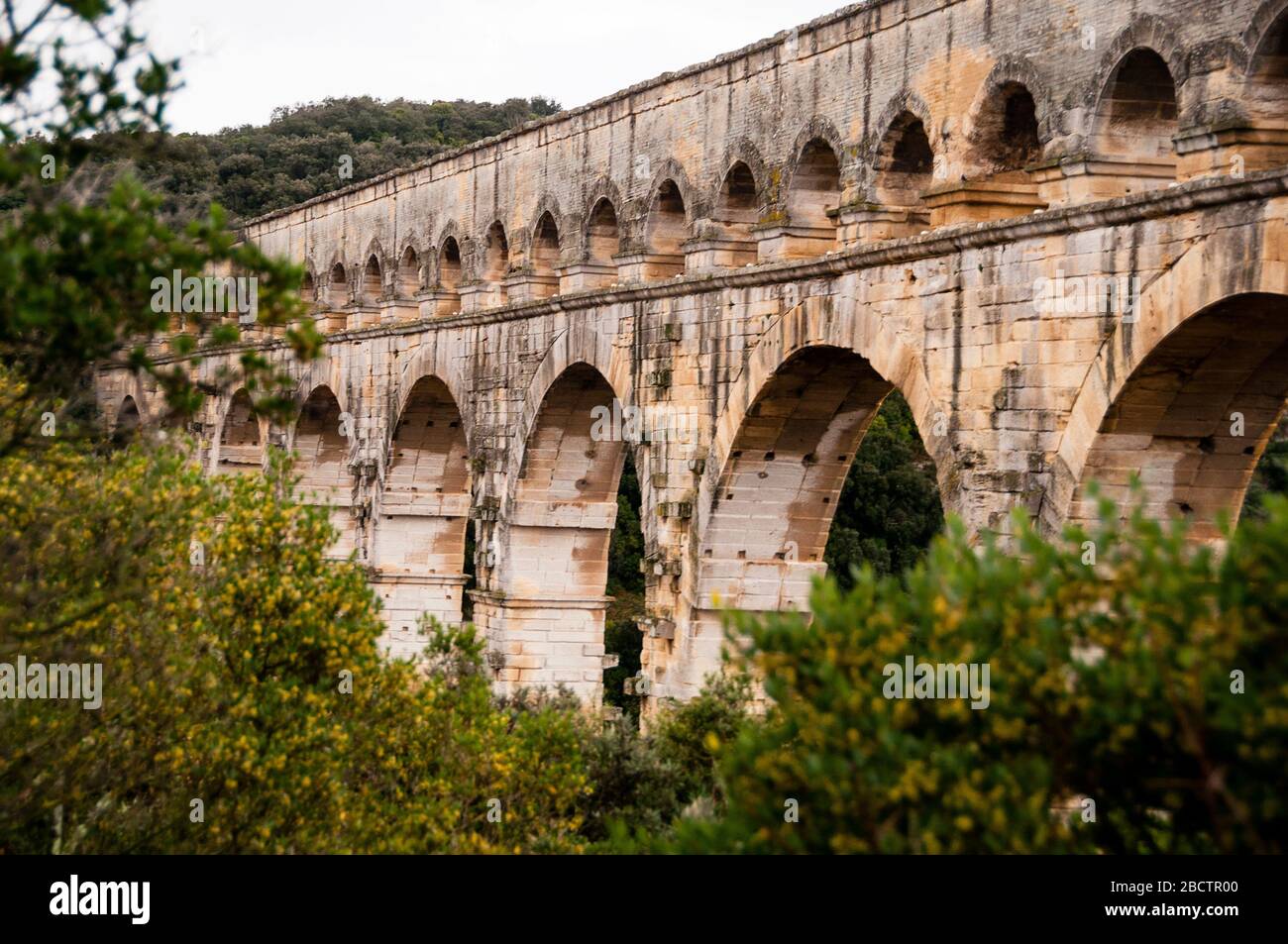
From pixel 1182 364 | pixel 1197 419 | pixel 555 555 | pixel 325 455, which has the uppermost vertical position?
pixel 1182 364

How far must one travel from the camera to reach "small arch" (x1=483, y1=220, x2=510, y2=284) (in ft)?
71.3

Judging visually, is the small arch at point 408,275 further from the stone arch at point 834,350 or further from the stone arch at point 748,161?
the stone arch at point 834,350

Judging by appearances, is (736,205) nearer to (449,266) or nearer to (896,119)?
(896,119)

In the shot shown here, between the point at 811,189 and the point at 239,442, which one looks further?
the point at 239,442

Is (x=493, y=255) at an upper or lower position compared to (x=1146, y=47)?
lower

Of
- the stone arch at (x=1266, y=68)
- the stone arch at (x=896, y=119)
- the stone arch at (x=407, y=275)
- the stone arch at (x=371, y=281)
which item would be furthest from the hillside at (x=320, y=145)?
the stone arch at (x=1266, y=68)

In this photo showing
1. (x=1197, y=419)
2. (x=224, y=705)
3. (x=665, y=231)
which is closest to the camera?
(x=224, y=705)

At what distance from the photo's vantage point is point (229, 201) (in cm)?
4884

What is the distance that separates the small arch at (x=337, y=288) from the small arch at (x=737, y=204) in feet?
40.4

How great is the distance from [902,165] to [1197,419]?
3663 millimetres

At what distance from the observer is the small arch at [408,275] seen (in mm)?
24703

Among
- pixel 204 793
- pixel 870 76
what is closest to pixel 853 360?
pixel 870 76

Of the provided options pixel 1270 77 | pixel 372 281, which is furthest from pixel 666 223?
pixel 372 281

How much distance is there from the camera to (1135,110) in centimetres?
1154
